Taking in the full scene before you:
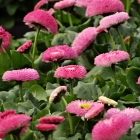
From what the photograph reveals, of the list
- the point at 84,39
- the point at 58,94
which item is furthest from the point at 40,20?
the point at 58,94

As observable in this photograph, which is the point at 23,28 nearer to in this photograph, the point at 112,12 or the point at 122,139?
the point at 112,12

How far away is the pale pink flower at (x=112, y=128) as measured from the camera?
134 centimetres

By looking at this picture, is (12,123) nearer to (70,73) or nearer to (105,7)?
(70,73)

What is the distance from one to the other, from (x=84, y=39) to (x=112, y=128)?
2.73 ft

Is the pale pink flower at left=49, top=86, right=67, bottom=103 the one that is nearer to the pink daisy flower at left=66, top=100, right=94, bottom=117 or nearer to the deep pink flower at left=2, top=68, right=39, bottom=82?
the pink daisy flower at left=66, top=100, right=94, bottom=117

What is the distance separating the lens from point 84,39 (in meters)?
2.13

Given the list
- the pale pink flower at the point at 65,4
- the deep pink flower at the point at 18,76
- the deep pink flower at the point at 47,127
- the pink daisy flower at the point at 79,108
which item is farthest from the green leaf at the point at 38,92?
the pale pink flower at the point at 65,4

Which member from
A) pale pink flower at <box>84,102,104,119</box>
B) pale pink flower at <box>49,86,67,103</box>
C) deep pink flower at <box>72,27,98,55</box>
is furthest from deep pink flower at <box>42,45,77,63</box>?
pale pink flower at <box>84,102,104,119</box>

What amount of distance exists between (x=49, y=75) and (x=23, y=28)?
4.10 meters

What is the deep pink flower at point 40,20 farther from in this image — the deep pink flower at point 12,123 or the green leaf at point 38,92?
the deep pink flower at point 12,123

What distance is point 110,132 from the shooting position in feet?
4.39

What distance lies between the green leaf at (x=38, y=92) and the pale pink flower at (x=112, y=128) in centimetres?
57

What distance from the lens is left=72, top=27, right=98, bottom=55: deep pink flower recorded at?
212 centimetres

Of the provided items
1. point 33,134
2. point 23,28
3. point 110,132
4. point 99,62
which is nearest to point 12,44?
point 99,62
